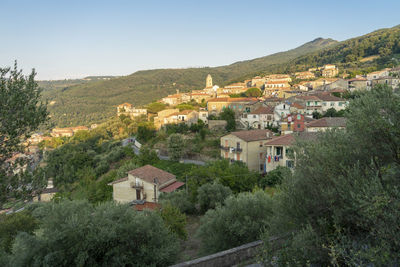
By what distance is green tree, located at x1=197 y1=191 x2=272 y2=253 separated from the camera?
11875 mm

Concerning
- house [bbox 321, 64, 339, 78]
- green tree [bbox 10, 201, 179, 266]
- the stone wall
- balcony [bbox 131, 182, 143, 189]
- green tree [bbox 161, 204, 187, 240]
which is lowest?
balcony [bbox 131, 182, 143, 189]

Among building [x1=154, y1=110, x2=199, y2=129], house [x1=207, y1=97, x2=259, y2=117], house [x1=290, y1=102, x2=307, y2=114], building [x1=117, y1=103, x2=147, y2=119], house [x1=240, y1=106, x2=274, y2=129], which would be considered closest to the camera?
house [x1=290, y1=102, x2=307, y2=114]

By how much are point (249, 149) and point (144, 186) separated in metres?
13.2

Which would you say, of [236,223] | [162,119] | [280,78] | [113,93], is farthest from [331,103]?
[113,93]

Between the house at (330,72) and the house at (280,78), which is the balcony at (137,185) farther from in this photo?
the house at (330,72)

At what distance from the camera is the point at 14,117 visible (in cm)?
926

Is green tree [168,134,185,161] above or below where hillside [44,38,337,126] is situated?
below

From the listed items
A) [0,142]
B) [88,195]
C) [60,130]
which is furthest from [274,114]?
[60,130]

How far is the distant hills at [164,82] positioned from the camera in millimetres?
99500

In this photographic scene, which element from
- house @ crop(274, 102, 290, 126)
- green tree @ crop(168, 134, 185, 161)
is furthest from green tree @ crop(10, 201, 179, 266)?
house @ crop(274, 102, 290, 126)

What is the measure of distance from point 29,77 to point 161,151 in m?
36.9

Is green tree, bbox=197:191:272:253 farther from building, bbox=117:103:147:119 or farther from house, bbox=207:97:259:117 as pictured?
building, bbox=117:103:147:119

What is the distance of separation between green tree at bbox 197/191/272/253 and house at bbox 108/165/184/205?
13.6 meters

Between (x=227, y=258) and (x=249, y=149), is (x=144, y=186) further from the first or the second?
(x=227, y=258)
